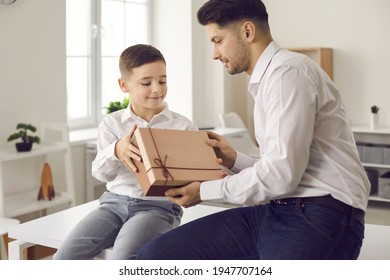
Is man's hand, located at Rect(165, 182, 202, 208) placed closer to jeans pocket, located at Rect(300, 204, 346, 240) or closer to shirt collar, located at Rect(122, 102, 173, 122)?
jeans pocket, located at Rect(300, 204, 346, 240)

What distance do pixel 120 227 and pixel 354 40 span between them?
3.63 meters

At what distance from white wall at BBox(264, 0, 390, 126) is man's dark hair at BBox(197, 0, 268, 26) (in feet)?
11.6

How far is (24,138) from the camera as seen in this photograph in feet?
11.1

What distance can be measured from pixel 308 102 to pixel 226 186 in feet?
1.10

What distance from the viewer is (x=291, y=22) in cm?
533

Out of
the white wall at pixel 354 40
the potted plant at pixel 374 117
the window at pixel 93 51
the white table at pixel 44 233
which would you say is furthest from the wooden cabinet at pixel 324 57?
the white table at pixel 44 233

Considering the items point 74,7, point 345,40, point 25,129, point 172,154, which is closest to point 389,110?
point 345,40

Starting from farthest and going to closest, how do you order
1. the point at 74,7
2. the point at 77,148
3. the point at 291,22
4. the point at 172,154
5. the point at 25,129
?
the point at 291,22, the point at 74,7, the point at 77,148, the point at 25,129, the point at 172,154

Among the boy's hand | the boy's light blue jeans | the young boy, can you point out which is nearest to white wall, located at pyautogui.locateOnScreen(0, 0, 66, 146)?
the young boy

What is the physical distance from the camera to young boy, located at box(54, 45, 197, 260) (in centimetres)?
189

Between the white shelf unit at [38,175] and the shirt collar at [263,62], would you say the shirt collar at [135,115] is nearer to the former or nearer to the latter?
the shirt collar at [263,62]

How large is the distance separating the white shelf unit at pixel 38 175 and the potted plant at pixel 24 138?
0.04 meters

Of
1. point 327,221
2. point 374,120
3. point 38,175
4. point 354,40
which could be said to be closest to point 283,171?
point 327,221
